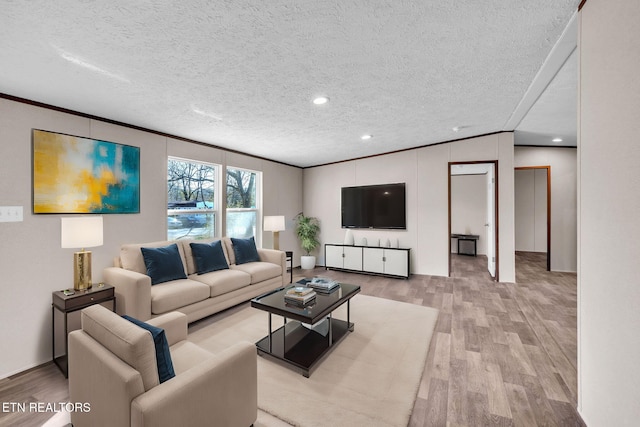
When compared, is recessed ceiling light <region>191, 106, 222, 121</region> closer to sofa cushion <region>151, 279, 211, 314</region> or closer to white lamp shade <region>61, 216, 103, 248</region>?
white lamp shade <region>61, 216, 103, 248</region>

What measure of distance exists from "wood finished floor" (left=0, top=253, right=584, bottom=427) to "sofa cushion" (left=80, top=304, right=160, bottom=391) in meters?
1.10

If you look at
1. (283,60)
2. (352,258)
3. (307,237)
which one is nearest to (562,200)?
(352,258)

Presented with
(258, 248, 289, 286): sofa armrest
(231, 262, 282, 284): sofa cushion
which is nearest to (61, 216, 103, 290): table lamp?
(231, 262, 282, 284): sofa cushion

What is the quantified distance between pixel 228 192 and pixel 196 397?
389 centimetres

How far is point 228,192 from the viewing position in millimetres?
A: 4773

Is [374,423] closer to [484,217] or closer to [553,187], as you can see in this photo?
[553,187]

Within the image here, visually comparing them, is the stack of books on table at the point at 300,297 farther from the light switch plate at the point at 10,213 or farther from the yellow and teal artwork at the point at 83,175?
the light switch plate at the point at 10,213

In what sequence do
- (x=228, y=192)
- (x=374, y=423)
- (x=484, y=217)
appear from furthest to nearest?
(x=484, y=217), (x=228, y=192), (x=374, y=423)

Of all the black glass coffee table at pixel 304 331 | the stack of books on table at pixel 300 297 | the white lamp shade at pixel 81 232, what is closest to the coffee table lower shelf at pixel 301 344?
the black glass coffee table at pixel 304 331

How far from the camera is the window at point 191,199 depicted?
392cm

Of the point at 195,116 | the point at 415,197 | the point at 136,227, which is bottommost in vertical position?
the point at 136,227

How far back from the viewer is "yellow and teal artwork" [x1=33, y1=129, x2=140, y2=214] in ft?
8.21

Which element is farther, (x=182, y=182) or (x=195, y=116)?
(x=182, y=182)

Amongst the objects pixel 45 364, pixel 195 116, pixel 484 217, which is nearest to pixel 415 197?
pixel 484 217
